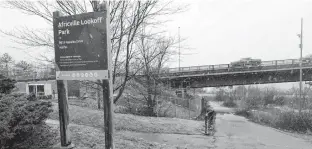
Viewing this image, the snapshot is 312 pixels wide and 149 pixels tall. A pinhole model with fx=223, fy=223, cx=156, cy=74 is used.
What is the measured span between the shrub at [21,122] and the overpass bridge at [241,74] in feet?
92.1

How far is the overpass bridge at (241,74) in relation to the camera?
3369 centimetres

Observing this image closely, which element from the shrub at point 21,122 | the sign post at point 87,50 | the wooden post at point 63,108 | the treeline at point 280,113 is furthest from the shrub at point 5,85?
the treeline at point 280,113

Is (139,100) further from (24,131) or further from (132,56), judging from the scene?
(24,131)

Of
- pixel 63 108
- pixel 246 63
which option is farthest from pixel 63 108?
pixel 246 63

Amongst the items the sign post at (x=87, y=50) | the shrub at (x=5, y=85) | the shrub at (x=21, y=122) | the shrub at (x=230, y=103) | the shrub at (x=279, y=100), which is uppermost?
the sign post at (x=87, y=50)

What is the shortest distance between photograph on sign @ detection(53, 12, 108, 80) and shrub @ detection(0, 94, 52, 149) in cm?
103

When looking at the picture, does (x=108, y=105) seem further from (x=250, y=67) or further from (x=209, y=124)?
(x=250, y=67)

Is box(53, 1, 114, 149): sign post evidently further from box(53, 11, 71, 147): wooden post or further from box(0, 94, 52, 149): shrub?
box(0, 94, 52, 149): shrub

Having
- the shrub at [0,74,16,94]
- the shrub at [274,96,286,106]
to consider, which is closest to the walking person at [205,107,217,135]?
the shrub at [0,74,16,94]

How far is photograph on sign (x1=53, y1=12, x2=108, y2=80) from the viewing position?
4.48 metres

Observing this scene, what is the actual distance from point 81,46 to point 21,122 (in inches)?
83.2

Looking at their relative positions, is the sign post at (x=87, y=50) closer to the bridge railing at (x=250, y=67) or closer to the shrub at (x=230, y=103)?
the bridge railing at (x=250, y=67)

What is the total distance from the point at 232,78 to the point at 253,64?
3.96 metres

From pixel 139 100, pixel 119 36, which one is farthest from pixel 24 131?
pixel 139 100
